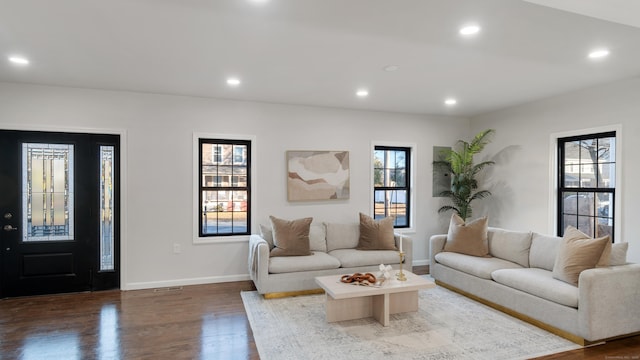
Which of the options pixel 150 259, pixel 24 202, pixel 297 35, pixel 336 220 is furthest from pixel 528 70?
pixel 24 202

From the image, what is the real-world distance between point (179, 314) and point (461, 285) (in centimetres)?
321

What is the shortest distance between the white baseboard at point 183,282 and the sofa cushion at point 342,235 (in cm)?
130

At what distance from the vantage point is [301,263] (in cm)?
428

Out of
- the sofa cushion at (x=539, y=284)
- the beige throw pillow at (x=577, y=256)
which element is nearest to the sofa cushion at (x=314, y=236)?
the sofa cushion at (x=539, y=284)

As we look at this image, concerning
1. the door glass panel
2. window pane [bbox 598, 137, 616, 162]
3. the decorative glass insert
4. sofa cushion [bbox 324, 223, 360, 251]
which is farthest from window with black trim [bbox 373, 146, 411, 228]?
the door glass panel

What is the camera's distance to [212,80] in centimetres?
402

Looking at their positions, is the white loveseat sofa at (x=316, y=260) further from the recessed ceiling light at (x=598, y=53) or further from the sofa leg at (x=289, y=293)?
the recessed ceiling light at (x=598, y=53)

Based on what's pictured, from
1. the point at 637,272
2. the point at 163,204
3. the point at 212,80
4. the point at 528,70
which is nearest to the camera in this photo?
the point at 637,272

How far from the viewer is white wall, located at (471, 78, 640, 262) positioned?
3.93 m

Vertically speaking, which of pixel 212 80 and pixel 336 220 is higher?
pixel 212 80

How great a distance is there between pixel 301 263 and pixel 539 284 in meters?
2.48

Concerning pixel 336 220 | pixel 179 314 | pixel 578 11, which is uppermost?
pixel 578 11

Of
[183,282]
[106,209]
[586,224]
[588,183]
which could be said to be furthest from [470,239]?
[106,209]

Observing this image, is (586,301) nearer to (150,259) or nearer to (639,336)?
(639,336)
